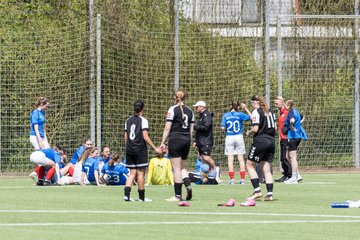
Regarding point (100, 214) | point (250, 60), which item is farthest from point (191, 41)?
point (100, 214)

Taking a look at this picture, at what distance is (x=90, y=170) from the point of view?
25750mm

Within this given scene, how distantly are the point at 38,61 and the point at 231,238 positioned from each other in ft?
67.6

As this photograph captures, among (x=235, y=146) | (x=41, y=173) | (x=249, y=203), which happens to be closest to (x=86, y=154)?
(x=41, y=173)

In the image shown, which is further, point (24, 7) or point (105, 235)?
point (24, 7)

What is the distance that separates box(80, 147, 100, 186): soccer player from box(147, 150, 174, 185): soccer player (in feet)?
4.16

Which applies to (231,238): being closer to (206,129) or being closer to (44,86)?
(206,129)

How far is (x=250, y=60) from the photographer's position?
3388 cm

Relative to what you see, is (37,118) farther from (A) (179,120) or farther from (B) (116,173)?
(A) (179,120)

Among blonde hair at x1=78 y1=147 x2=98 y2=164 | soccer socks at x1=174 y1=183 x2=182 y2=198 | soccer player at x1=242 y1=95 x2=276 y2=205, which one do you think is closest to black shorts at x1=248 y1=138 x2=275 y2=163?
soccer player at x1=242 y1=95 x2=276 y2=205

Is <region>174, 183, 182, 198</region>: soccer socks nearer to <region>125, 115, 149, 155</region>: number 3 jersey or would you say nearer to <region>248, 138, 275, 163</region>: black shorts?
<region>125, 115, 149, 155</region>: number 3 jersey

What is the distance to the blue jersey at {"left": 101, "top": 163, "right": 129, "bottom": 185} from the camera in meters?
25.4

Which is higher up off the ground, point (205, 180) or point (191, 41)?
point (191, 41)

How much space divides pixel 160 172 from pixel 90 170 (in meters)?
1.70

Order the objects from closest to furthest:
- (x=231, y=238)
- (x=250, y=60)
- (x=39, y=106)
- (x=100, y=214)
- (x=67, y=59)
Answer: (x=231, y=238), (x=100, y=214), (x=39, y=106), (x=67, y=59), (x=250, y=60)
